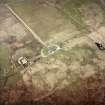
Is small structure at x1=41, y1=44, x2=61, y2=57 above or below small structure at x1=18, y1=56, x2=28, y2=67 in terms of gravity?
above

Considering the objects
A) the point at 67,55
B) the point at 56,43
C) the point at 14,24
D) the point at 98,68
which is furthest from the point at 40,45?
the point at 98,68

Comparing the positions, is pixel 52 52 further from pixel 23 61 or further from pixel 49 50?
pixel 23 61

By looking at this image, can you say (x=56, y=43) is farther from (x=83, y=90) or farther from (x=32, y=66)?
(x=83, y=90)

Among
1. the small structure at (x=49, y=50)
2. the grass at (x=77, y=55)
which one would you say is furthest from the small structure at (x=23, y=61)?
the grass at (x=77, y=55)

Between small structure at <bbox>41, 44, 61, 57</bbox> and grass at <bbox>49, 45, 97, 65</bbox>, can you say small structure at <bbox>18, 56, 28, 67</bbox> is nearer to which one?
small structure at <bbox>41, 44, 61, 57</bbox>

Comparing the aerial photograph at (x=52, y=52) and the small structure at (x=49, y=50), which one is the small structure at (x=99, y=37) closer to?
the aerial photograph at (x=52, y=52)

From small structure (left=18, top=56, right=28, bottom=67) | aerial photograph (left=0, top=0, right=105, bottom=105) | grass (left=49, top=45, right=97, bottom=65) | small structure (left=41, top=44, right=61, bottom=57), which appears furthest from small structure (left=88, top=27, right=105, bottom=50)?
small structure (left=18, top=56, right=28, bottom=67)

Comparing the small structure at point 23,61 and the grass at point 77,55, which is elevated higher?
the grass at point 77,55

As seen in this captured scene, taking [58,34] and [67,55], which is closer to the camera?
[67,55]
